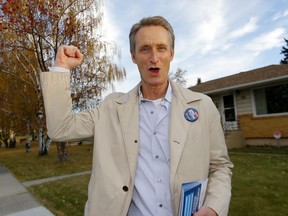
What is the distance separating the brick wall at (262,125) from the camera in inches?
539

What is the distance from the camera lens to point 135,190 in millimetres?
1837

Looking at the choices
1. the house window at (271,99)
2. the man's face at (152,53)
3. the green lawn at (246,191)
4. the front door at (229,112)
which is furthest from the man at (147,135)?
the front door at (229,112)

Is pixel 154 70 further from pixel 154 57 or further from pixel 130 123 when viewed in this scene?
pixel 130 123

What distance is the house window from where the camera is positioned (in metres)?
14.1

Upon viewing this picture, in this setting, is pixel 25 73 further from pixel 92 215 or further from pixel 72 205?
pixel 92 215

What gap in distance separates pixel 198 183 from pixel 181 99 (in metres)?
0.57

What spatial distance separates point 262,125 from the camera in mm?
14734

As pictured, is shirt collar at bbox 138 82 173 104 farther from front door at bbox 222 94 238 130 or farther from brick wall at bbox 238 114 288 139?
front door at bbox 222 94 238 130

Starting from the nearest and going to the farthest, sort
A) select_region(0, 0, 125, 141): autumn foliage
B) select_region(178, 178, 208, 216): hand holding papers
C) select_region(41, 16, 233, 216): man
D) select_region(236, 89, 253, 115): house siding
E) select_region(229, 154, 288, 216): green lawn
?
select_region(178, 178, 208, 216): hand holding papers < select_region(41, 16, 233, 216): man < select_region(229, 154, 288, 216): green lawn < select_region(0, 0, 125, 141): autumn foliage < select_region(236, 89, 253, 115): house siding

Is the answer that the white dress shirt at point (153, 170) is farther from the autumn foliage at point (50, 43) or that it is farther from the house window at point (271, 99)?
the house window at point (271, 99)

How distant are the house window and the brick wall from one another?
1.62ft

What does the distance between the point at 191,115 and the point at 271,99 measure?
46.3 feet

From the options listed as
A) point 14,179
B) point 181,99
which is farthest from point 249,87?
point 181,99

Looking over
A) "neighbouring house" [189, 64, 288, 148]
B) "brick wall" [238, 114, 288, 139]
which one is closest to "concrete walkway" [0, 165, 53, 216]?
"neighbouring house" [189, 64, 288, 148]
